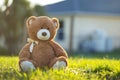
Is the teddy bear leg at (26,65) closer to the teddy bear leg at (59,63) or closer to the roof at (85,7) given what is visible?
the teddy bear leg at (59,63)

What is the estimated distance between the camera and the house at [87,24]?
28.8 meters

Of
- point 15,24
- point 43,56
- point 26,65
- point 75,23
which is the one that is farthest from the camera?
point 75,23

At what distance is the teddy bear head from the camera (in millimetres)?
6973

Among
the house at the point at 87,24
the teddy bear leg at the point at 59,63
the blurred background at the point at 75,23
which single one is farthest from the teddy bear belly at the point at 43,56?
the house at the point at 87,24

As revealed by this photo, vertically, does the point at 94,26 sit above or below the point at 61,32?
above

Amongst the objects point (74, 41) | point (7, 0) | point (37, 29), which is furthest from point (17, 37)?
point (37, 29)

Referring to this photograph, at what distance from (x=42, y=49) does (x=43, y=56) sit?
12 centimetres

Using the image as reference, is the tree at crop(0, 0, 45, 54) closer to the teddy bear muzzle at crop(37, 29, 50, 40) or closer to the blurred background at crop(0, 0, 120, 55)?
the blurred background at crop(0, 0, 120, 55)

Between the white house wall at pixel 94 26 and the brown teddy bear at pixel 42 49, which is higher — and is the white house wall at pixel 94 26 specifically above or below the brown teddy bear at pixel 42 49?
below

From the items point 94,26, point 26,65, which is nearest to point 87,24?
point 94,26

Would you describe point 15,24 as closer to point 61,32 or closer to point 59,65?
point 61,32

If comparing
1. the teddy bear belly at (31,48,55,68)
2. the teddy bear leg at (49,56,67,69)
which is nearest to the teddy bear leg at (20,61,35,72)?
the teddy bear belly at (31,48,55,68)

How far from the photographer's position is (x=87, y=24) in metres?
29.5

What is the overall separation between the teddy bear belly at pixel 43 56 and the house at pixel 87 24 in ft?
69.1
